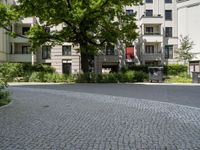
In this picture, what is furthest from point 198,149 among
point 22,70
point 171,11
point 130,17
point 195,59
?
point 171,11

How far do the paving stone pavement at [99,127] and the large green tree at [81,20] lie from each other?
16.7 meters

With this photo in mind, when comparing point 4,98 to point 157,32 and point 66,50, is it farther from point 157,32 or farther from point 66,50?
point 157,32

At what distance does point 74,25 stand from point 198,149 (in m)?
24.9

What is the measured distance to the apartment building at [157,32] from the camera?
54.2m

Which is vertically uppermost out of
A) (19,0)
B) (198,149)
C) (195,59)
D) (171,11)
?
(171,11)

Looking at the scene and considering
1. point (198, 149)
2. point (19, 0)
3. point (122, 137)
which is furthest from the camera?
point (19, 0)

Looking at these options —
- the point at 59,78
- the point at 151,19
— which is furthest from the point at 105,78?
Answer: the point at 151,19

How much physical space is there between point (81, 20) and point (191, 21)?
104ft

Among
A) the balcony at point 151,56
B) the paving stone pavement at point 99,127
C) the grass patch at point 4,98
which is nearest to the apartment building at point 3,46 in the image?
the balcony at point 151,56

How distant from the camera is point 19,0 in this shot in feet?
90.9

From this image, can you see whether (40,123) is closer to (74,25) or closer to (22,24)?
(74,25)

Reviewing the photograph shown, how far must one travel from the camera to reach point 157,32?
55438 millimetres

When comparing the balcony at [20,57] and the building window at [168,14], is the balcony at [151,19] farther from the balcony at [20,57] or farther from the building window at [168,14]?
the balcony at [20,57]

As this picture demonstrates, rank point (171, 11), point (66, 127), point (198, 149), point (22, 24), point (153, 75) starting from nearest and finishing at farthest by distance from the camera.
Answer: point (198, 149) → point (66, 127) → point (153, 75) → point (22, 24) → point (171, 11)
